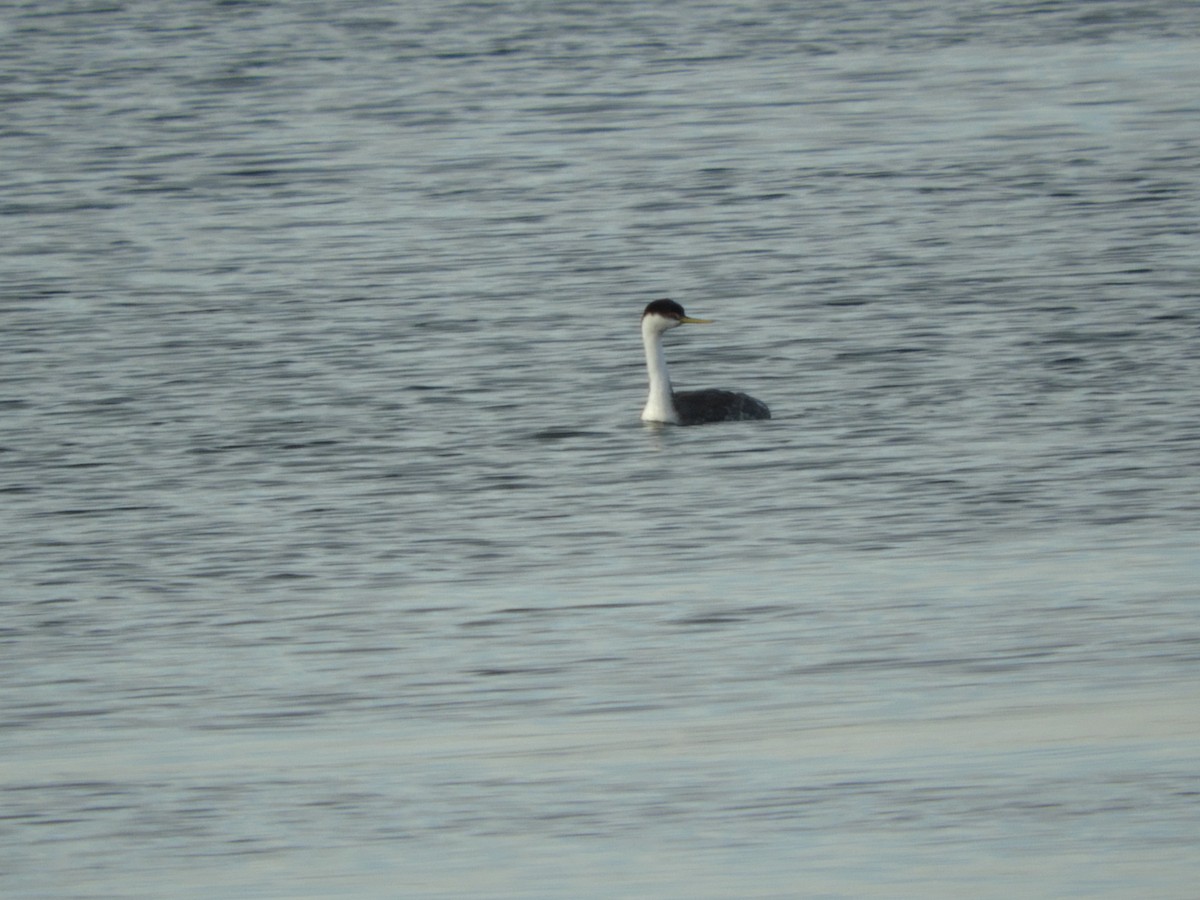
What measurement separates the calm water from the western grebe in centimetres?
12

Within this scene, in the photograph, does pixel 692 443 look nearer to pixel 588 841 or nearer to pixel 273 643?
pixel 273 643

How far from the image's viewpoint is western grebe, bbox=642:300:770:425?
13.4 meters

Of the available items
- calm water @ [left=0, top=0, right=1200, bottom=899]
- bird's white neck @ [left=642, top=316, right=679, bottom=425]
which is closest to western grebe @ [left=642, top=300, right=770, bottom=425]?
bird's white neck @ [left=642, top=316, right=679, bottom=425]

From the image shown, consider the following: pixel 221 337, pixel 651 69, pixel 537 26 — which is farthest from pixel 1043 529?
pixel 537 26

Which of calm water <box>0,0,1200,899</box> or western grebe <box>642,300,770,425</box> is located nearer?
calm water <box>0,0,1200,899</box>

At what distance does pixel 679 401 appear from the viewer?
44.8 feet

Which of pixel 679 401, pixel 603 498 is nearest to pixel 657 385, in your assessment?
pixel 679 401

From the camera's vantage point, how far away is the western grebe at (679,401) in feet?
44.0

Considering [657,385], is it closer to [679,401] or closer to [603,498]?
[679,401]

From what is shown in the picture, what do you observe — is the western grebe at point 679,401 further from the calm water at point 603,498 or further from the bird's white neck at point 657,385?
the calm water at point 603,498

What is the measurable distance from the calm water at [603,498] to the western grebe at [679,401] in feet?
0.40

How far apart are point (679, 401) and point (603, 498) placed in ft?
6.35

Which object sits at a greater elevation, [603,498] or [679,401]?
[679,401]

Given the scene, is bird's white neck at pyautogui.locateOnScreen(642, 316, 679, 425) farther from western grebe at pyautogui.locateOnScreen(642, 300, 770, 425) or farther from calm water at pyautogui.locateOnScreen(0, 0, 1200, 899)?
calm water at pyautogui.locateOnScreen(0, 0, 1200, 899)
